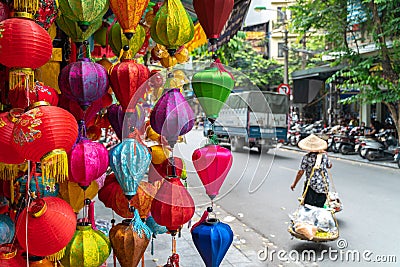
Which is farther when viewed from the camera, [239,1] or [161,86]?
[239,1]

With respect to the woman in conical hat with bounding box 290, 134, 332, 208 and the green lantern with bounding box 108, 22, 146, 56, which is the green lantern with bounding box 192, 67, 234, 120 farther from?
the woman in conical hat with bounding box 290, 134, 332, 208

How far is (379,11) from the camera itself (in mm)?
13016

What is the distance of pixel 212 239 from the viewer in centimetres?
179

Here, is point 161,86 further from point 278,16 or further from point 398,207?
point 278,16

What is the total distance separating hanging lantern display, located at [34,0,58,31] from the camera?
5.67 ft

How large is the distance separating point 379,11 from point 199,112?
13.4 metres

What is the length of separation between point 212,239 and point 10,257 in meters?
0.89

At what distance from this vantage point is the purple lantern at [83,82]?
1714 mm

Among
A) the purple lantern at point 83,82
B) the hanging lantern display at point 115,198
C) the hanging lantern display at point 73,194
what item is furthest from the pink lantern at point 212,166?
the hanging lantern display at point 73,194

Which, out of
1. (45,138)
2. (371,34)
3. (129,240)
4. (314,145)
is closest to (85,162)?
(45,138)

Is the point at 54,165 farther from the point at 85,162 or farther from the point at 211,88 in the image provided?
the point at 211,88

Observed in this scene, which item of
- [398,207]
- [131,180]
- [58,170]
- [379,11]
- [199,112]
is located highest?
[379,11]

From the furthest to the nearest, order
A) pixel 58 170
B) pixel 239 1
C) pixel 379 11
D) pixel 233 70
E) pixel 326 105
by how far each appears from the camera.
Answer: pixel 326 105 → pixel 379 11 → pixel 239 1 → pixel 233 70 → pixel 58 170

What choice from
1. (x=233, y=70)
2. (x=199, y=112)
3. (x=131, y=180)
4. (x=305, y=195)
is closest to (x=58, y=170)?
(x=131, y=180)
